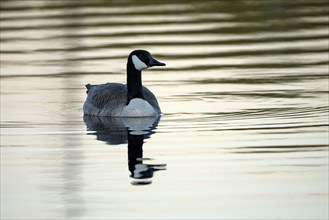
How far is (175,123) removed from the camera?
15984 millimetres

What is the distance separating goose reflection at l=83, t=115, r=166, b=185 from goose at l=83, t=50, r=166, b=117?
132 mm

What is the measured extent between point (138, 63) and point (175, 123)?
186 cm

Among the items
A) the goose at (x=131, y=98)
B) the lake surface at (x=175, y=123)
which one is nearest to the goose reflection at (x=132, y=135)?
the lake surface at (x=175, y=123)

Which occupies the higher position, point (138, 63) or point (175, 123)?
point (138, 63)

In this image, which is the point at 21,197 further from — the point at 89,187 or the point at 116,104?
the point at 116,104

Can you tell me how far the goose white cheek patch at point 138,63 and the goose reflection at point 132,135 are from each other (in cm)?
81

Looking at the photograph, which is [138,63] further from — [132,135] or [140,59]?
[132,135]

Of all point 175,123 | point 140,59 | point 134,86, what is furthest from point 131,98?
point 175,123

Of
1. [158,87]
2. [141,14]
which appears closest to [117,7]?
[141,14]

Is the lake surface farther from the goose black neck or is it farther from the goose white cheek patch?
the goose white cheek patch

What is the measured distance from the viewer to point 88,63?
73.6ft

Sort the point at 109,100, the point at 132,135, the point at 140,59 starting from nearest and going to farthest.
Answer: the point at 132,135, the point at 140,59, the point at 109,100

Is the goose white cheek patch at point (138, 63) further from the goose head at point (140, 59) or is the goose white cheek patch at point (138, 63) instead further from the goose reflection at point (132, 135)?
the goose reflection at point (132, 135)

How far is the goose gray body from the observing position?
17406 mm
